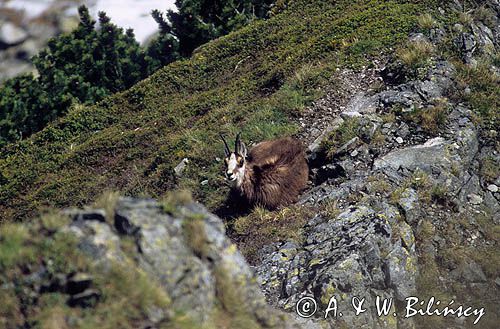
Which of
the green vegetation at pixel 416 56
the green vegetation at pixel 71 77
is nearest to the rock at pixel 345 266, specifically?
the green vegetation at pixel 416 56

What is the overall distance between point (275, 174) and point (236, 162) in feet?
3.25

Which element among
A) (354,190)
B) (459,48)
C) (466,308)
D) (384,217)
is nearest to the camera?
(466,308)

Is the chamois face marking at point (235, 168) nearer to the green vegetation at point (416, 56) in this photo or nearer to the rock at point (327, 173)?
the rock at point (327, 173)

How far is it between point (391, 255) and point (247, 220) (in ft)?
11.8

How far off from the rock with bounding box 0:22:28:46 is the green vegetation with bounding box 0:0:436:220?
77.4 m

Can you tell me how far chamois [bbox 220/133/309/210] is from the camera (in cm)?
1398

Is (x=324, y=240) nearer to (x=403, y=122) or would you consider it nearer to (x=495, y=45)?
(x=403, y=122)

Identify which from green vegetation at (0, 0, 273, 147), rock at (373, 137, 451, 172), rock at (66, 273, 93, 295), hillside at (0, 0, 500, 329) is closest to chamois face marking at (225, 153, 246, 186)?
hillside at (0, 0, 500, 329)

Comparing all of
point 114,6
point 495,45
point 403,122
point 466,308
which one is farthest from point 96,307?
point 114,6

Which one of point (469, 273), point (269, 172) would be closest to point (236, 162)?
point (269, 172)

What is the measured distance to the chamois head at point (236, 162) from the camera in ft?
45.1

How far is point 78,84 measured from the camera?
38781 millimetres

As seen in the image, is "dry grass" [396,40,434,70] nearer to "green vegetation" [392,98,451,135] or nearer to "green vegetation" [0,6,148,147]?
"green vegetation" [392,98,451,135]

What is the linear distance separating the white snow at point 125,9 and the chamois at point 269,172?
235 ft
